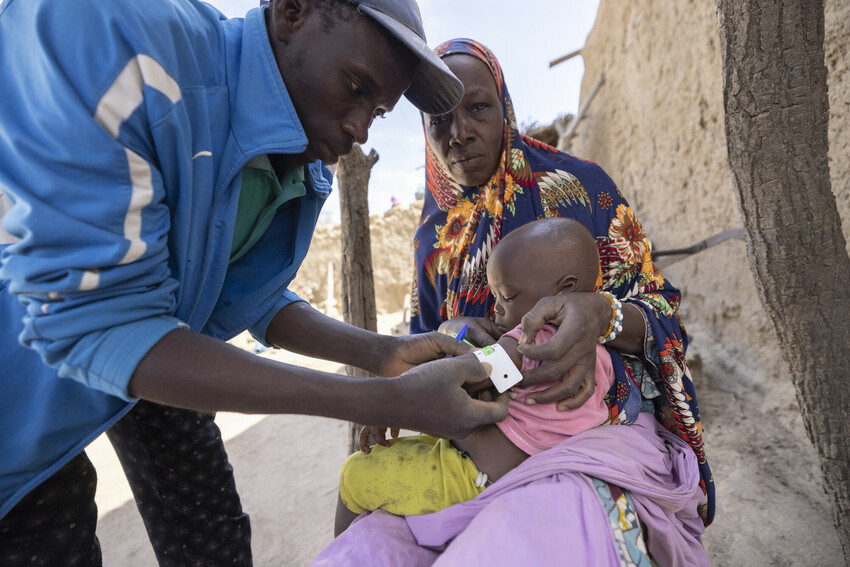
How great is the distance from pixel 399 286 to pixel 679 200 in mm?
11258

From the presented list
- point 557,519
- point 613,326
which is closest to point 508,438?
point 557,519

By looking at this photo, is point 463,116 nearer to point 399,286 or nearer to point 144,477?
point 144,477

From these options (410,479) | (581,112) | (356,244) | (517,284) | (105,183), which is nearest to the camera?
(105,183)

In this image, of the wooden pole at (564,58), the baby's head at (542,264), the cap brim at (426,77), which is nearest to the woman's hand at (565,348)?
the baby's head at (542,264)

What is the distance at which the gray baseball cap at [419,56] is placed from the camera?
3.76 feet

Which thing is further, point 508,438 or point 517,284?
point 517,284

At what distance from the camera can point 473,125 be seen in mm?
1938

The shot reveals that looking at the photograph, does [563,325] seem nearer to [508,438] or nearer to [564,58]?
[508,438]

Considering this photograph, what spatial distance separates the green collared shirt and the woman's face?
75 cm

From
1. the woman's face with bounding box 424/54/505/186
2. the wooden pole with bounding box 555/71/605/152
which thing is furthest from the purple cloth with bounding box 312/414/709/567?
the wooden pole with bounding box 555/71/605/152

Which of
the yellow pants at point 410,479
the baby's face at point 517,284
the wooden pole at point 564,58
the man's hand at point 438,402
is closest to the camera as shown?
the man's hand at point 438,402

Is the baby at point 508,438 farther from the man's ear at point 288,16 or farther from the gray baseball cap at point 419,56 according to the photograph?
the man's ear at point 288,16

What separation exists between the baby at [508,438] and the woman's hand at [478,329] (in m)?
0.12

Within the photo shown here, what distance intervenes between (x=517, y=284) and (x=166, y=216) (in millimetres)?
1061
